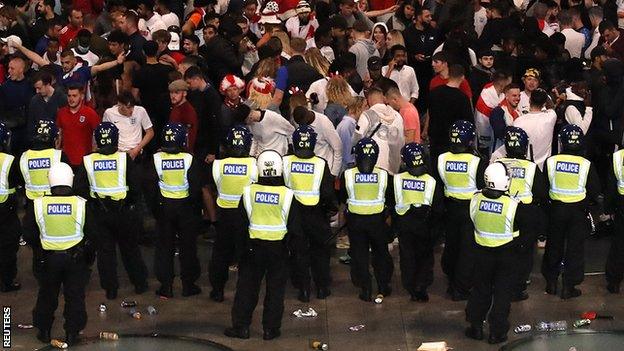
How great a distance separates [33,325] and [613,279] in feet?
21.6

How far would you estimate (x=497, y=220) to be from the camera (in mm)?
17828

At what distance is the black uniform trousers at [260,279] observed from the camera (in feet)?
59.3

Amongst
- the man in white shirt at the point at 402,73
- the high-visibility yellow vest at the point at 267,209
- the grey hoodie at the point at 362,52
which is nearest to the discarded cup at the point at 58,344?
the high-visibility yellow vest at the point at 267,209

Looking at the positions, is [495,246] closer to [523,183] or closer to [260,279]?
[523,183]

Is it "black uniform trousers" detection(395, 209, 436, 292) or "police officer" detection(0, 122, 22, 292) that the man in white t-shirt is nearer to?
"police officer" detection(0, 122, 22, 292)

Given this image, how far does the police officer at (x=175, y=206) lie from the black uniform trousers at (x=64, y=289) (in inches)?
Result: 57.7

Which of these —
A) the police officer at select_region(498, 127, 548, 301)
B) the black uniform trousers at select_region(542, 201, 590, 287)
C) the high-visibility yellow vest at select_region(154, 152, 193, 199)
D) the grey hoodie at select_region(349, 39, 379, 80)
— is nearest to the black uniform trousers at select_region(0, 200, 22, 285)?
the high-visibility yellow vest at select_region(154, 152, 193, 199)

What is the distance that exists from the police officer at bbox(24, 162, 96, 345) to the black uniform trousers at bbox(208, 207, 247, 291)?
69.1 inches

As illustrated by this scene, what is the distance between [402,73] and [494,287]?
5494 mm

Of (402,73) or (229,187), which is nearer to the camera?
(229,187)

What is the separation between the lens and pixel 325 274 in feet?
64.7

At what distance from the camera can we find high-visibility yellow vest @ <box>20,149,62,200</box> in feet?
63.9

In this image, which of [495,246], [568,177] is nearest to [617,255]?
[568,177]

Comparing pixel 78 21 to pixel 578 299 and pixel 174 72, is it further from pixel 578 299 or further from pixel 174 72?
pixel 578 299
